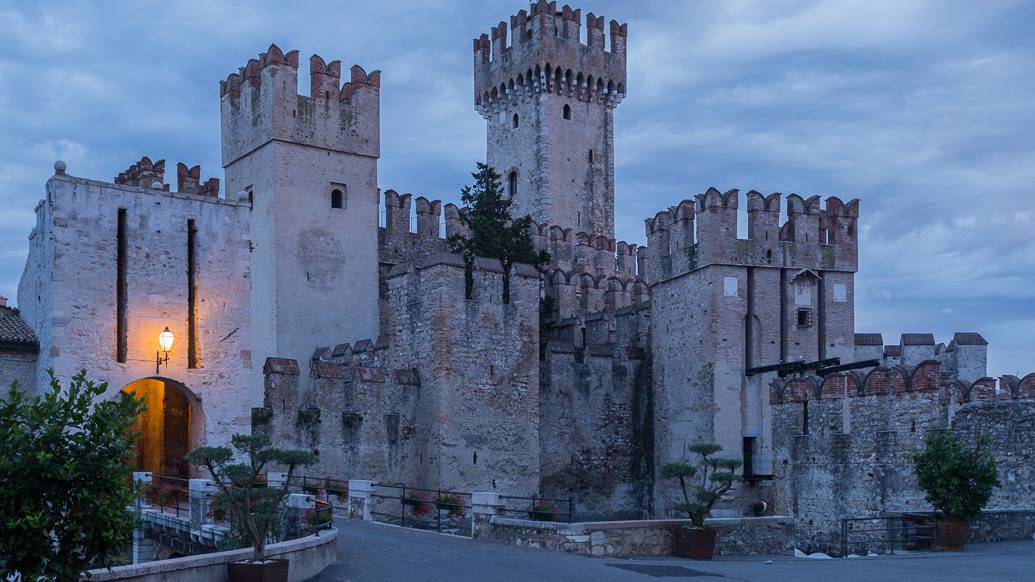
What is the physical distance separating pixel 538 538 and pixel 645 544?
207 centimetres

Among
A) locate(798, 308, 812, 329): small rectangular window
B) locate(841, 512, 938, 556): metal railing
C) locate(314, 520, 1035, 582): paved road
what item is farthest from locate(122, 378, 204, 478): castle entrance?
locate(798, 308, 812, 329): small rectangular window

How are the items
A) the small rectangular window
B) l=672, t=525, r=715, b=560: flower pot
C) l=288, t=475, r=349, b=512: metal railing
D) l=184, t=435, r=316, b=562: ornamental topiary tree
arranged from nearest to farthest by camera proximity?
l=184, t=435, r=316, b=562: ornamental topiary tree → l=672, t=525, r=715, b=560: flower pot → l=288, t=475, r=349, b=512: metal railing → the small rectangular window

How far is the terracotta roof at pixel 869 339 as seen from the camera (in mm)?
38531

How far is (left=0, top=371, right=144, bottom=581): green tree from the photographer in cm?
1206

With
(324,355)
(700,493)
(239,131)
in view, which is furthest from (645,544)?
(239,131)

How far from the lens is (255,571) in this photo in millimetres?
16156

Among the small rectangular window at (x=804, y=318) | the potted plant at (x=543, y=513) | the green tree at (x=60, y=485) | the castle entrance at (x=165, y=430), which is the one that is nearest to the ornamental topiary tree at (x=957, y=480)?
the potted plant at (x=543, y=513)

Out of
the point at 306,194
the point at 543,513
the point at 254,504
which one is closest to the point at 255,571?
the point at 254,504

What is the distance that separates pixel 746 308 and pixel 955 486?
13.2m

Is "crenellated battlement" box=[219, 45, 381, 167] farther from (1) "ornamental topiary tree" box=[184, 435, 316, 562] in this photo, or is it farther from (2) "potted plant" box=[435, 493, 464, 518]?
(1) "ornamental topiary tree" box=[184, 435, 316, 562]

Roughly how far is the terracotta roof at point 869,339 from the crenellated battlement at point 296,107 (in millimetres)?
16738

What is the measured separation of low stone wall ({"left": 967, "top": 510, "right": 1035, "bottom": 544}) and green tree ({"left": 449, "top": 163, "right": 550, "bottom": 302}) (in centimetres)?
1905

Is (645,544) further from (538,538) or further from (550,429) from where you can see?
(550,429)

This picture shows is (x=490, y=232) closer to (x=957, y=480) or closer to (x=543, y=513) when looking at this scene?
(x=543, y=513)
